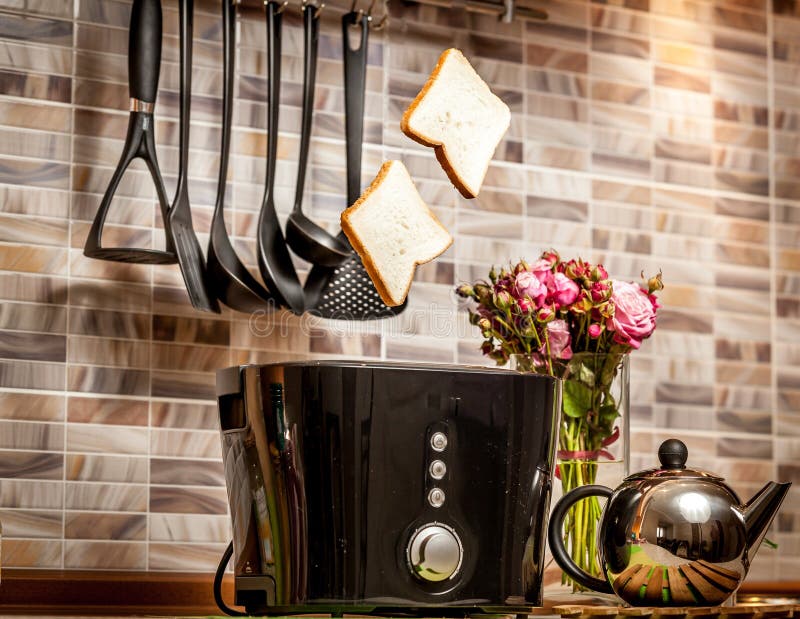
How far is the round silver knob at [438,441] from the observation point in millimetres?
813

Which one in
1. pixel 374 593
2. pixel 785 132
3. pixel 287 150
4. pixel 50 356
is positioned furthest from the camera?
pixel 785 132

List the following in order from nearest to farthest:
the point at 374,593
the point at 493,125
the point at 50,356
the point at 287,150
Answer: the point at 374,593
the point at 493,125
the point at 50,356
the point at 287,150

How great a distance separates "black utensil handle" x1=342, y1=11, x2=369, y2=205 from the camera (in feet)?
4.28

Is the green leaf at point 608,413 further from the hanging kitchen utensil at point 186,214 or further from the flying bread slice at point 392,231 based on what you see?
the hanging kitchen utensil at point 186,214

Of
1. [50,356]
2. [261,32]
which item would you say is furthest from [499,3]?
[50,356]

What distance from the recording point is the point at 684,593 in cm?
87

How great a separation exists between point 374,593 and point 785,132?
1124mm

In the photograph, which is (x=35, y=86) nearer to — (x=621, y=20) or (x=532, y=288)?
(x=532, y=288)

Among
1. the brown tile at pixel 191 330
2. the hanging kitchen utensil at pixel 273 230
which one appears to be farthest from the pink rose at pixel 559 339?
the brown tile at pixel 191 330

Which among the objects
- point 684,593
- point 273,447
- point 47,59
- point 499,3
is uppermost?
point 499,3

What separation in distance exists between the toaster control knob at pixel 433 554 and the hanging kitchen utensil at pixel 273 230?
489 mm

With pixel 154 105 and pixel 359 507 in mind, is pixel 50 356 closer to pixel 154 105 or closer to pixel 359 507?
pixel 154 105

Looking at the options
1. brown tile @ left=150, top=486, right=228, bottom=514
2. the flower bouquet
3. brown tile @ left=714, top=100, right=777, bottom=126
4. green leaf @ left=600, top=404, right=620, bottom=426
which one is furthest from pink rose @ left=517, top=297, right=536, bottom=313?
brown tile @ left=714, top=100, right=777, bottom=126

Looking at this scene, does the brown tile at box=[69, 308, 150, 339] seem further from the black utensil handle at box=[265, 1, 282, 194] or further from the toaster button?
the toaster button
